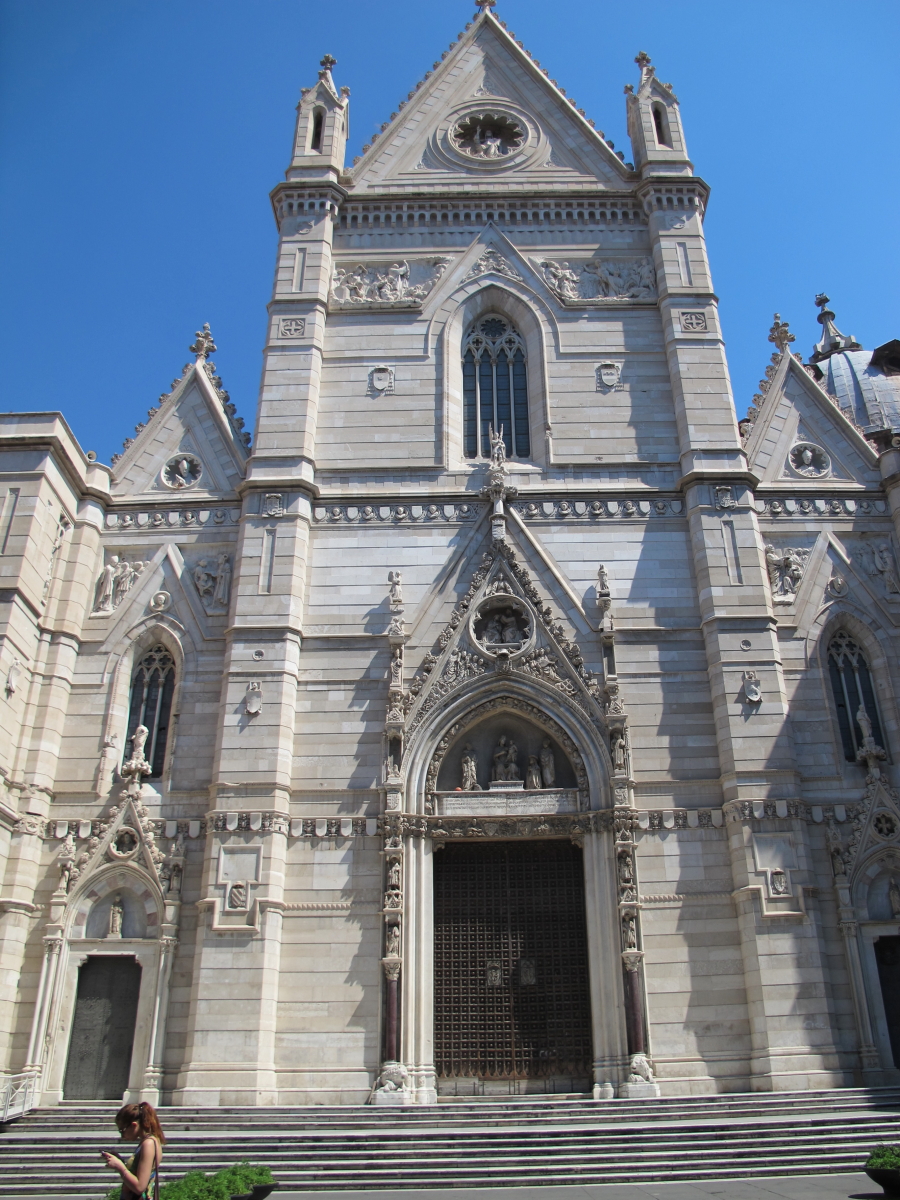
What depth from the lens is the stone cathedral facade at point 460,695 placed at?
656 inches

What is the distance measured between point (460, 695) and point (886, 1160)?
35.6 ft

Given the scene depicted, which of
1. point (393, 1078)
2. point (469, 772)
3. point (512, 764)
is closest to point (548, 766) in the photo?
point (512, 764)

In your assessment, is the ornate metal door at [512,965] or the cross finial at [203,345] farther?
the cross finial at [203,345]

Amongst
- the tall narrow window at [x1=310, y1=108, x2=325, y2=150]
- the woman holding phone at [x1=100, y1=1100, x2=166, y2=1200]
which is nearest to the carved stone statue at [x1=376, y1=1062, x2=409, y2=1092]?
the woman holding phone at [x1=100, y1=1100, x2=166, y2=1200]

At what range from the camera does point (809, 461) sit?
21.8 meters

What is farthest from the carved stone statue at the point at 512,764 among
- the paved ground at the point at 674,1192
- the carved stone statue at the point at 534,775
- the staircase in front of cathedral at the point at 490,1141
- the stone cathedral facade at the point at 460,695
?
the paved ground at the point at 674,1192

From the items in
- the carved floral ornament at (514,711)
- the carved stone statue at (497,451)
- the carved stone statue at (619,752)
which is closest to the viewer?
the carved stone statue at (619,752)

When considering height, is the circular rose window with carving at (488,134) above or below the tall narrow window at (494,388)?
Answer: above

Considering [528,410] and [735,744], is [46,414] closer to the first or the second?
[528,410]

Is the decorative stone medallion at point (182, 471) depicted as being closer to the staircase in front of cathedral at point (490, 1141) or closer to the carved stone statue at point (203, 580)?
the carved stone statue at point (203, 580)

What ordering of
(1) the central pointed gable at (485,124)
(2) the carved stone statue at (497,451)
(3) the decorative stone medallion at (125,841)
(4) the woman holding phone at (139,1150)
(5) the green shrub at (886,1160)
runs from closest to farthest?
(4) the woman holding phone at (139,1150)
(5) the green shrub at (886,1160)
(3) the decorative stone medallion at (125,841)
(2) the carved stone statue at (497,451)
(1) the central pointed gable at (485,124)

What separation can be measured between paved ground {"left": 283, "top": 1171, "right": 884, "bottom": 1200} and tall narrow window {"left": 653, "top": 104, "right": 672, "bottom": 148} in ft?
73.8

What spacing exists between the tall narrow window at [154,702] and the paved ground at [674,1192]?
358 inches

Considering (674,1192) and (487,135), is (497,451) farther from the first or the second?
(674,1192)
